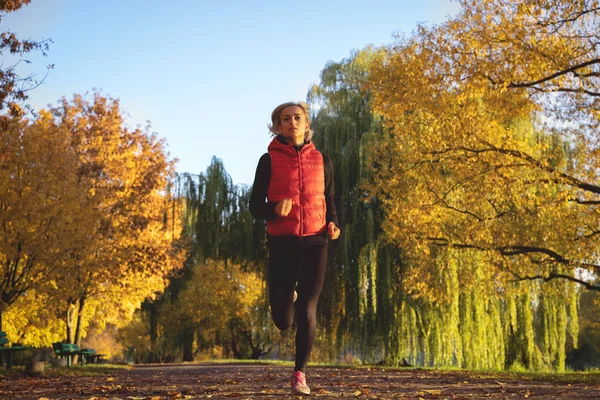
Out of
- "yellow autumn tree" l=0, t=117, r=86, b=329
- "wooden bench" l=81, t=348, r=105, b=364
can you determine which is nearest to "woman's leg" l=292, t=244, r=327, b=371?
"yellow autumn tree" l=0, t=117, r=86, b=329

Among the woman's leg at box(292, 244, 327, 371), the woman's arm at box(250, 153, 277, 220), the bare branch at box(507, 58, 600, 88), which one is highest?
the bare branch at box(507, 58, 600, 88)

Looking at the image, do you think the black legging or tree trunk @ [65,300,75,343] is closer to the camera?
the black legging

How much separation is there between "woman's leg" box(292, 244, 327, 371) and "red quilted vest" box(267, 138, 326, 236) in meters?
0.18

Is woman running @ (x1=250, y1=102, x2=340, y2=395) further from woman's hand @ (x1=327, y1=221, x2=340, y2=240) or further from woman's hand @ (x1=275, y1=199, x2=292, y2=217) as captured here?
woman's hand @ (x1=275, y1=199, x2=292, y2=217)

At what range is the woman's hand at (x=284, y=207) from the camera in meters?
5.59

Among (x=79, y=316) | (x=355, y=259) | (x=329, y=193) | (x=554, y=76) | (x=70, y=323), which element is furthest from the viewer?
(x=70, y=323)

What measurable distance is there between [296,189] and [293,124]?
544 mm

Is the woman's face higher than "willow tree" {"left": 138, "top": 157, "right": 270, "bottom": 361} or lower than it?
lower

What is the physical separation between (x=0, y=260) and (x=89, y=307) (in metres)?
8.11

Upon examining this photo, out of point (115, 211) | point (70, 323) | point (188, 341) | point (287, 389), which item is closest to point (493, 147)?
point (287, 389)

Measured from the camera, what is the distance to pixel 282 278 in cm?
590

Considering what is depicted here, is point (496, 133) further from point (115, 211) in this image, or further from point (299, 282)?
point (115, 211)

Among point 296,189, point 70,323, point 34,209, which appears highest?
point 34,209

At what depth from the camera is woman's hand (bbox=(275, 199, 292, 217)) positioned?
5590 mm
